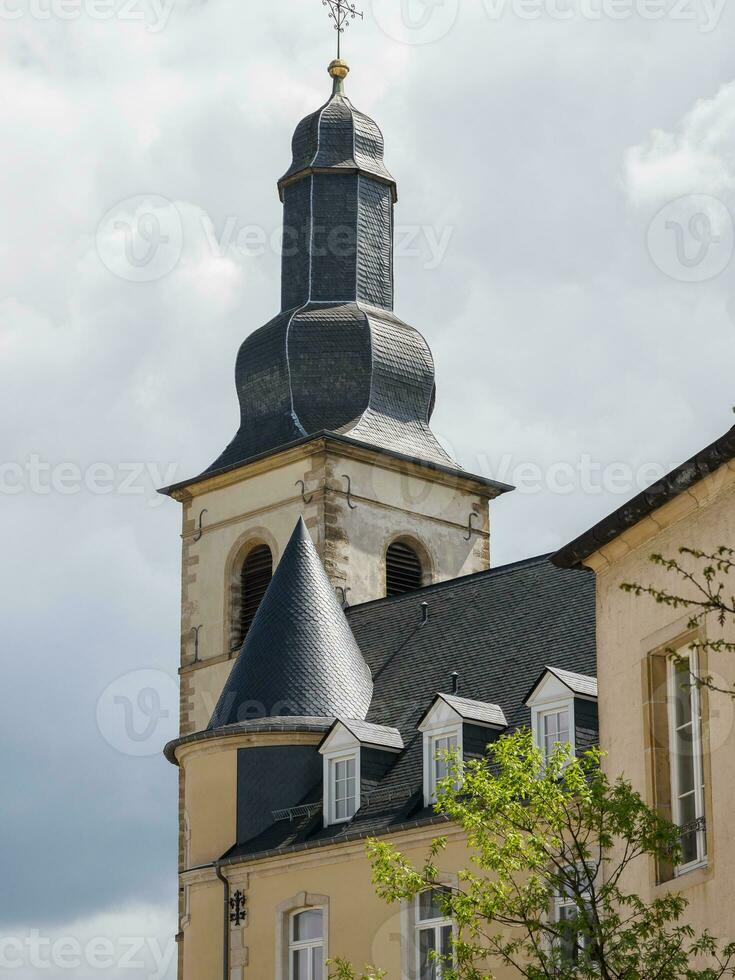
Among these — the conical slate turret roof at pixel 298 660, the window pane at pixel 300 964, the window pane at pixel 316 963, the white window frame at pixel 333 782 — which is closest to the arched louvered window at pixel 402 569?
the conical slate turret roof at pixel 298 660

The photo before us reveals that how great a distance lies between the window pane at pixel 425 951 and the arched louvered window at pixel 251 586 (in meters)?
15.8

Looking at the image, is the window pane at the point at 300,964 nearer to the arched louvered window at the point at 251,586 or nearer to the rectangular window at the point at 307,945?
the rectangular window at the point at 307,945

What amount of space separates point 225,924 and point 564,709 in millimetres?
6311

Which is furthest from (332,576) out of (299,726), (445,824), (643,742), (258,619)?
(643,742)

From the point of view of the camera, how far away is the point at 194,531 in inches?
1839

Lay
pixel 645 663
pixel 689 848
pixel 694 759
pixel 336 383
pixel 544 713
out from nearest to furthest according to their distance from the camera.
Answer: pixel 689 848
pixel 694 759
pixel 645 663
pixel 544 713
pixel 336 383

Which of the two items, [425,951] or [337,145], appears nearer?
[425,951]

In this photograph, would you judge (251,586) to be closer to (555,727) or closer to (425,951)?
(555,727)

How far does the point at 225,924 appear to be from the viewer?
31578mm

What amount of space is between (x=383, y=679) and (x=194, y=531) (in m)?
12.1

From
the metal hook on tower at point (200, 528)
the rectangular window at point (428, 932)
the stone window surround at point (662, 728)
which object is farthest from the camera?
the metal hook on tower at point (200, 528)

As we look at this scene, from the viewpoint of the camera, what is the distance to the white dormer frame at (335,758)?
31.6 meters

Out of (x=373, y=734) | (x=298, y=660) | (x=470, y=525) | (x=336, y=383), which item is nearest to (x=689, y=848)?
(x=373, y=734)

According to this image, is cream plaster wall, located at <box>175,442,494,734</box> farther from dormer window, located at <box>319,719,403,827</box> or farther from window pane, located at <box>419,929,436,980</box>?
window pane, located at <box>419,929,436,980</box>
